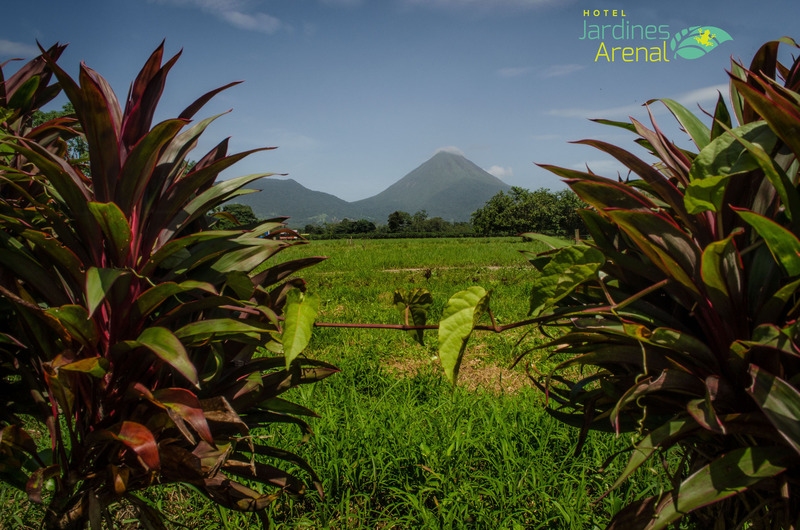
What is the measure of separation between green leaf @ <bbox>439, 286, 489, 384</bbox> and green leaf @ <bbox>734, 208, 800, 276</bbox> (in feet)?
1.30

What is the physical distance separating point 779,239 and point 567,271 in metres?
0.28

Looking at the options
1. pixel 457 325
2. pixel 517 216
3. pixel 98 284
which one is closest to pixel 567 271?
pixel 457 325

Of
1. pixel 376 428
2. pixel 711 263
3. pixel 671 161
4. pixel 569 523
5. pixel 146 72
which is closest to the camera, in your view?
pixel 711 263

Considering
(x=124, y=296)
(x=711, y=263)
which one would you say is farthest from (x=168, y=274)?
(x=711, y=263)

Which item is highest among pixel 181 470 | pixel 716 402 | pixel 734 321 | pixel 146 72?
pixel 146 72

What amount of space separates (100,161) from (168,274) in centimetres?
26

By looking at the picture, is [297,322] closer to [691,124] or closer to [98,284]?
[98,284]

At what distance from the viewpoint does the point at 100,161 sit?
930 mm

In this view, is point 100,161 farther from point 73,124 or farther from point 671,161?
point 671,161

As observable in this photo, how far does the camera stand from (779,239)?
65 cm

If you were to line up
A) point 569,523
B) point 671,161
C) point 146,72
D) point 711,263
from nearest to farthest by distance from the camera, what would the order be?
1. point 711,263
2. point 671,161
3. point 146,72
4. point 569,523

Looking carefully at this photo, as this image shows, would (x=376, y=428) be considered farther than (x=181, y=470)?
Yes

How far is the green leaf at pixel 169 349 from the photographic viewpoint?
0.78 metres

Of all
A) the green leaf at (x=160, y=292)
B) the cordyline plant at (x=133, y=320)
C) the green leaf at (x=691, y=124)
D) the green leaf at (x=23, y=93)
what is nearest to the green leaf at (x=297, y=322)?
the cordyline plant at (x=133, y=320)
